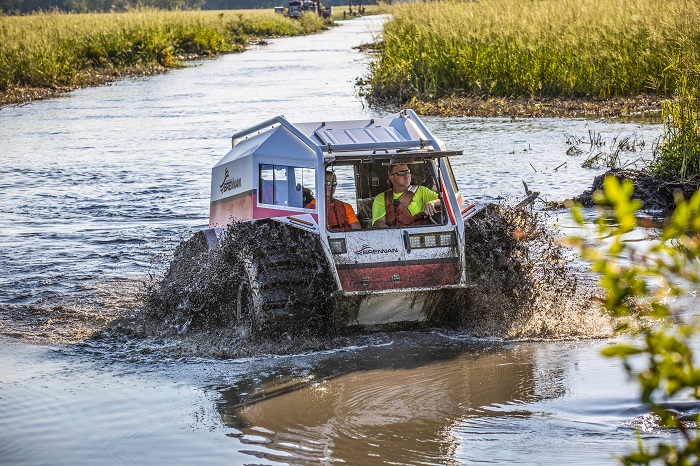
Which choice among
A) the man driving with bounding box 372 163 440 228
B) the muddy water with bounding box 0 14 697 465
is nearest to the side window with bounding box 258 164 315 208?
the man driving with bounding box 372 163 440 228

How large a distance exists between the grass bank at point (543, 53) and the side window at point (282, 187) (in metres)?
13.9

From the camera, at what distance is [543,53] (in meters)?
24.9

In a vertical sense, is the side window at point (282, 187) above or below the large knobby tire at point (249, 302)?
above

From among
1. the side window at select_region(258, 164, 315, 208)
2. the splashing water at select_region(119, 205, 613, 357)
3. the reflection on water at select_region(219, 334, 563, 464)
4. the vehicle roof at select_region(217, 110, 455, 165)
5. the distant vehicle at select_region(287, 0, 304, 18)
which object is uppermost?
the distant vehicle at select_region(287, 0, 304, 18)

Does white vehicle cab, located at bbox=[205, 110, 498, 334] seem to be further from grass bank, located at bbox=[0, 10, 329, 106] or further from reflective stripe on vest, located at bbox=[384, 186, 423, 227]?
grass bank, located at bbox=[0, 10, 329, 106]

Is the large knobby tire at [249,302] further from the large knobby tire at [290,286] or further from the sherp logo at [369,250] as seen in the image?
the sherp logo at [369,250]

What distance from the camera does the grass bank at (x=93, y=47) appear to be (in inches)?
1275

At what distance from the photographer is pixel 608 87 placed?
2397cm

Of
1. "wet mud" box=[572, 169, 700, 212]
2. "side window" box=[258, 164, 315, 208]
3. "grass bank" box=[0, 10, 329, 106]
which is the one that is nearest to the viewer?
"side window" box=[258, 164, 315, 208]

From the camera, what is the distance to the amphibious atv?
27.5ft

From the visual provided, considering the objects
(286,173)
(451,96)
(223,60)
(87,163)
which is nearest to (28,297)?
(286,173)

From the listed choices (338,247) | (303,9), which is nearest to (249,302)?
(338,247)

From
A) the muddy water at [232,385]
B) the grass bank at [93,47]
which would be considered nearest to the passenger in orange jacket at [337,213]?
the muddy water at [232,385]

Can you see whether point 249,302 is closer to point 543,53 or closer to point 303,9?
point 543,53
